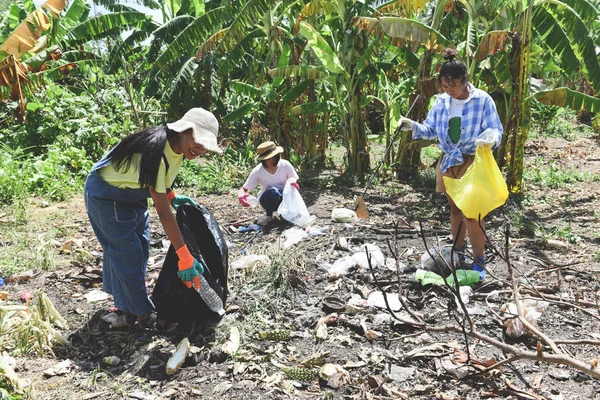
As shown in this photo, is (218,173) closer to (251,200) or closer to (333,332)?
(251,200)

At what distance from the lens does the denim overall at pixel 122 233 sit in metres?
3.17

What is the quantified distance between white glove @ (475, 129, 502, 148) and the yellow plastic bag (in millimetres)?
52

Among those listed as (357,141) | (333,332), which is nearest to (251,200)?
(333,332)

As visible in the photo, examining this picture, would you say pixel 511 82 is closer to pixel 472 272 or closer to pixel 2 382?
pixel 472 272

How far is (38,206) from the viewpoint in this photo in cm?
660

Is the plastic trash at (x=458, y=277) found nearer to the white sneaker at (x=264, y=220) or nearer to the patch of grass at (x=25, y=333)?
the white sneaker at (x=264, y=220)

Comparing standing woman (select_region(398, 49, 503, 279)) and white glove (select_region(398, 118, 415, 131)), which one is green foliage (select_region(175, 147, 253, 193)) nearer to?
white glove (select_region(398, 118, 415, 131))

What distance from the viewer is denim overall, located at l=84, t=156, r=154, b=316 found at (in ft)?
10.4

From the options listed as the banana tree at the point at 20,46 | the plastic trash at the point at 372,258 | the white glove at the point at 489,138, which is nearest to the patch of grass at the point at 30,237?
the banana tree at the point at 20,46

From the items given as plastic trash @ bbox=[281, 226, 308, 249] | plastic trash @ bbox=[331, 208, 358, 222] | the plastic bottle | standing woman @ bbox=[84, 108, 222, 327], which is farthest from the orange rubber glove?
plastic trash @ bbox=[331, 208, 358, 222]

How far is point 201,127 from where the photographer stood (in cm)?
296

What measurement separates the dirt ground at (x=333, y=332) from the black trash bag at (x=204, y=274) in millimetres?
137

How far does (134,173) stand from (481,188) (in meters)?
2.29

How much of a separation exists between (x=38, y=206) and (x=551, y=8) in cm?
676
